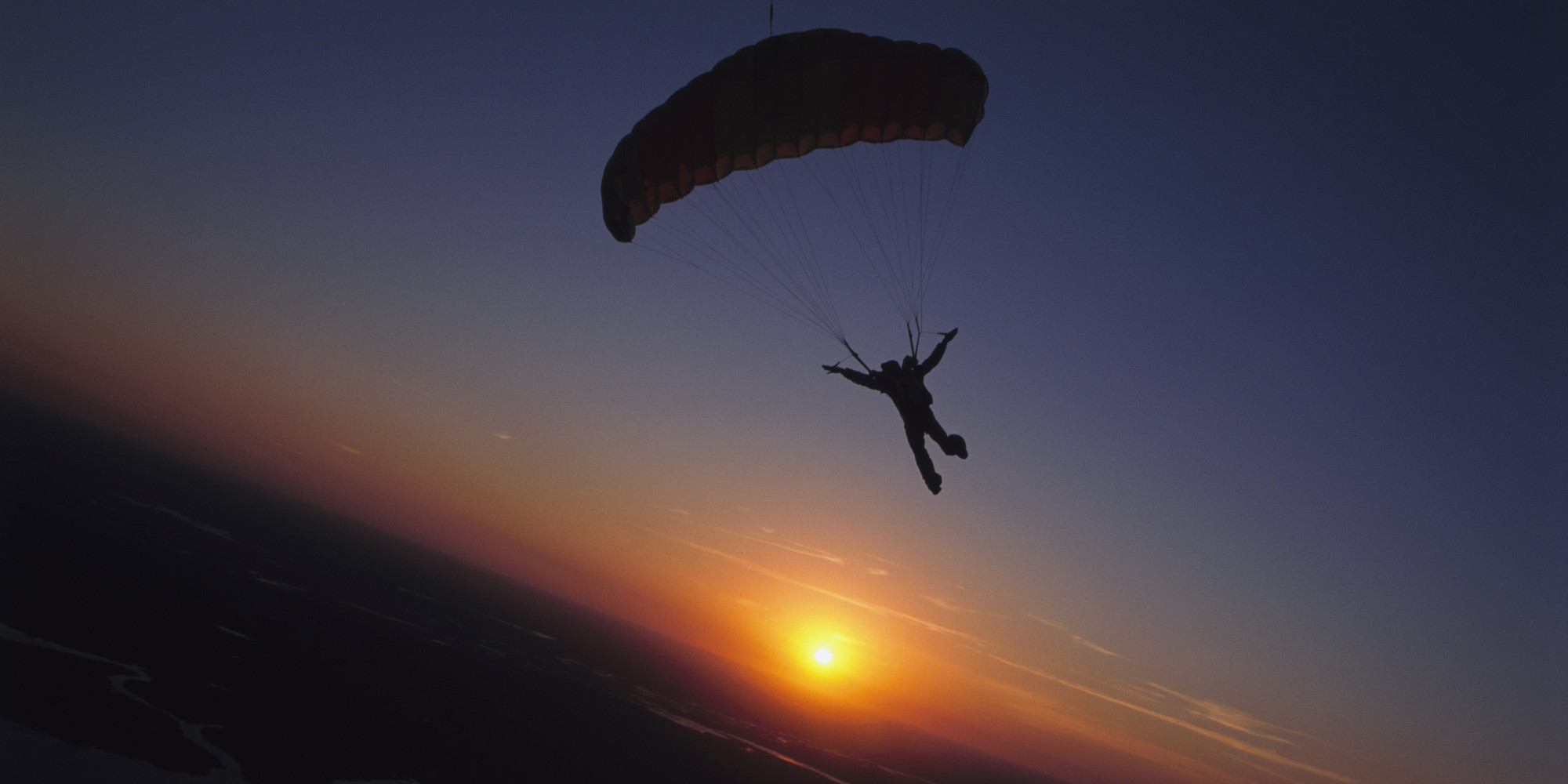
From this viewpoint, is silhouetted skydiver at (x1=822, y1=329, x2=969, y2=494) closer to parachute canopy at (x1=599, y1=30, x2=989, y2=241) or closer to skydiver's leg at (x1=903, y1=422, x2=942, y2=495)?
skydiver's leg at (x1=903, y1=422, x2=942, y2=495)


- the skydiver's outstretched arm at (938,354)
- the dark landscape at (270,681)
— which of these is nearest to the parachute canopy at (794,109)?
the skydiver's outstretched arm at (938,354)

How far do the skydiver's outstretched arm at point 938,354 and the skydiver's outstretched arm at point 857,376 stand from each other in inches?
31.0

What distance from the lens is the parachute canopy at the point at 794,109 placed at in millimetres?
10508

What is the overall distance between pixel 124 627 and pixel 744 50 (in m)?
40.1

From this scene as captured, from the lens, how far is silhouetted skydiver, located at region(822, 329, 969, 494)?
1037cm

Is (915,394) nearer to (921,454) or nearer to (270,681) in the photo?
(921,454)

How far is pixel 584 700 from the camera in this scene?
174 ft

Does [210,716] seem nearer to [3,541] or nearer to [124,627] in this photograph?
[124,627]

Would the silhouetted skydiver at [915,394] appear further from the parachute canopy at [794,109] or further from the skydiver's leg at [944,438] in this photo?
the parachute canopy at [794,109]

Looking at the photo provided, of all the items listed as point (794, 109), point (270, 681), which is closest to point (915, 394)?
point (794, 109)

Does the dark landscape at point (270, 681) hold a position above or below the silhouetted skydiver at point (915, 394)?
below

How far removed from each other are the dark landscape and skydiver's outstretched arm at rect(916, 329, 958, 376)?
2634 centimetres

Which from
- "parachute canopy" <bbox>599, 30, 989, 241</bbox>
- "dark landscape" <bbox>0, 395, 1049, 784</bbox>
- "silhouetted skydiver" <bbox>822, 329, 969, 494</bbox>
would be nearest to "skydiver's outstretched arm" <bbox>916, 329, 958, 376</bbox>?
"silhouetted skydiver" <bbox>822, 329, 969, 494</bbox>

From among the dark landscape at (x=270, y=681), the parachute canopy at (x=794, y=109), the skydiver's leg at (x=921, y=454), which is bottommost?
the dark landscape at (x=270, y=681)
